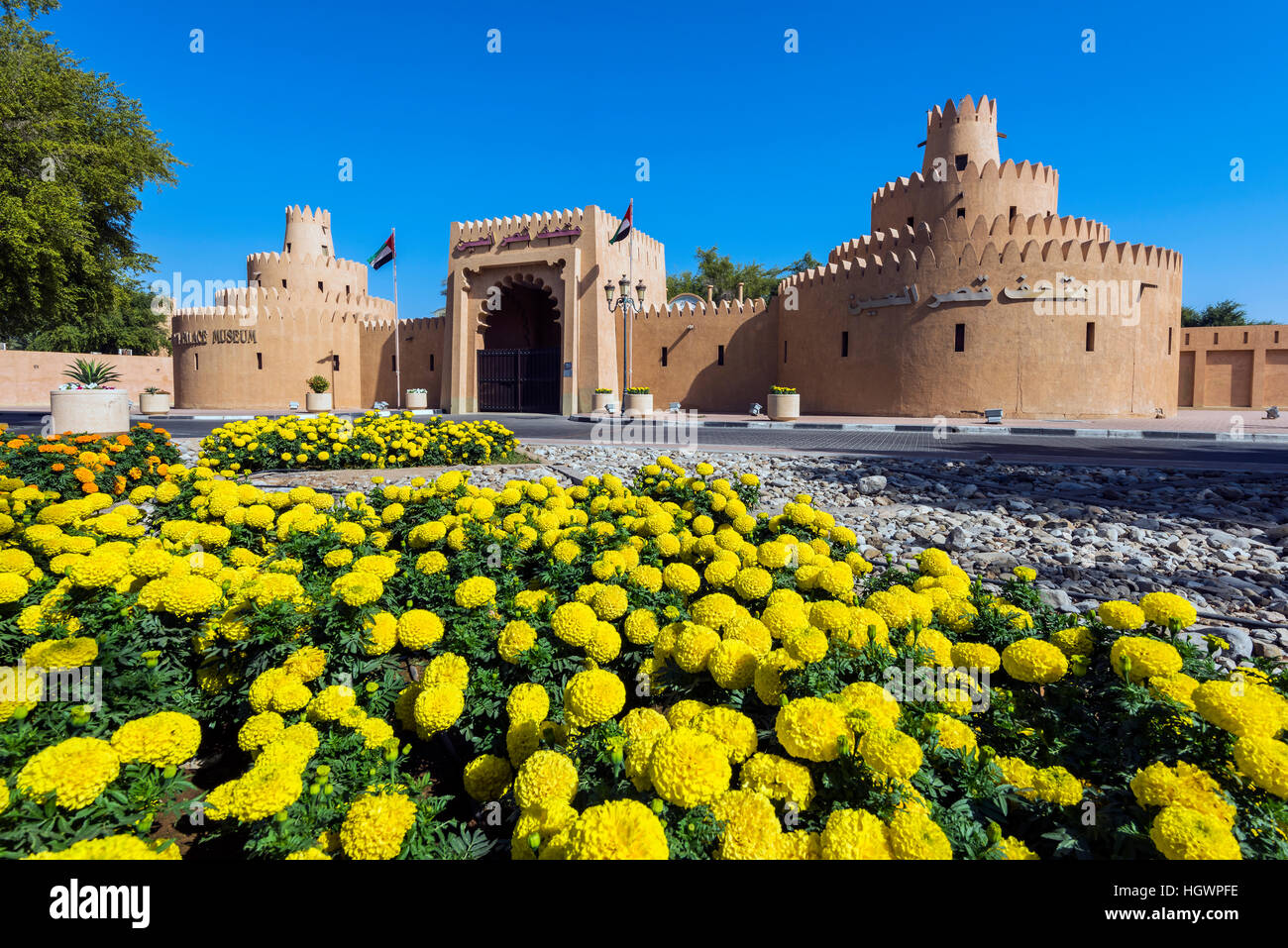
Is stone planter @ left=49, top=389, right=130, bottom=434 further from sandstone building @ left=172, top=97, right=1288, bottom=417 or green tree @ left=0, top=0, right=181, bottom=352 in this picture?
sandstone building @ left=172, top=97, right=1288, bottom=417

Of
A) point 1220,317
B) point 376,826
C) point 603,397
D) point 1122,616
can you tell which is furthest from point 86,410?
point 1220,317

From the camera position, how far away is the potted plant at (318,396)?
87.0 feet

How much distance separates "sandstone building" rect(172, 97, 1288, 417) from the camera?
1900cm

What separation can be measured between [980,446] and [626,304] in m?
15.1

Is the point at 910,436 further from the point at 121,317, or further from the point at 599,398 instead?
the point at 121,317

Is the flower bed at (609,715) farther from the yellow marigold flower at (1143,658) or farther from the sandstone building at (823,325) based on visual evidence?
the sandstone building at (823,325)

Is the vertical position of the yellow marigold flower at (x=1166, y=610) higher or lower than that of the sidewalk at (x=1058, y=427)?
lower

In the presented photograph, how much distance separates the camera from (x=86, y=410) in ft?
35.0

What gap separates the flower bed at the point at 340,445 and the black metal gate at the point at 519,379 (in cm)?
1729

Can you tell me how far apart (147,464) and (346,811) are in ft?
21.4

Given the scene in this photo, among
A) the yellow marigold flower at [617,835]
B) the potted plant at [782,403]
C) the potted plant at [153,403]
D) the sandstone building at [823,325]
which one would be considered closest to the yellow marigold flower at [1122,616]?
the yellow marigold flower at [617,835]

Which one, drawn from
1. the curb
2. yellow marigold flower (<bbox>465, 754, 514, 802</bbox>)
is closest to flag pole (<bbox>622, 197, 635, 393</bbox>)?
the curb

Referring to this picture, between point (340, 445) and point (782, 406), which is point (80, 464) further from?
point (782, 406)

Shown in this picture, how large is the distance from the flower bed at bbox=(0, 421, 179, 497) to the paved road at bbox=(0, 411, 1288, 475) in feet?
22.0
